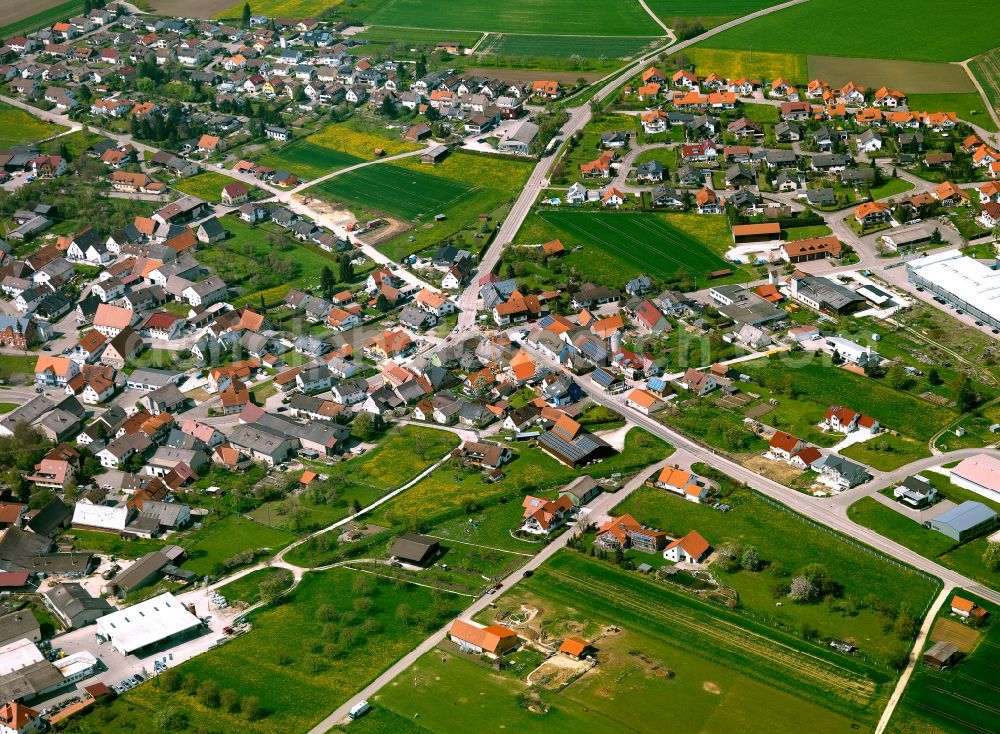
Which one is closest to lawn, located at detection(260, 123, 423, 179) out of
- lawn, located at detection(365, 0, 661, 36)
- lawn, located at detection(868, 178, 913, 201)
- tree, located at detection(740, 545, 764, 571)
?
lawn, located at detection(365, 0, 661, 36)

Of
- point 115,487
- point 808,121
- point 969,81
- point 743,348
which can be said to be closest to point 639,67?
point 808,121

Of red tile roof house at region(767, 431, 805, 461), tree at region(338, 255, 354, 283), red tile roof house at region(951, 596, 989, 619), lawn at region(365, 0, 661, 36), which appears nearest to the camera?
red tile roof house at region(951, 596, 989, 619)

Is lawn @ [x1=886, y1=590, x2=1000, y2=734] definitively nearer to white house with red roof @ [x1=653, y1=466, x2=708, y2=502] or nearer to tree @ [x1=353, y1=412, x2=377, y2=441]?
white house with red roof @ [x1=653, y1=466, x2=708, y2=502]

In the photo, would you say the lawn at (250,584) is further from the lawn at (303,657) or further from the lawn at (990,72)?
the lawn at (990,72)

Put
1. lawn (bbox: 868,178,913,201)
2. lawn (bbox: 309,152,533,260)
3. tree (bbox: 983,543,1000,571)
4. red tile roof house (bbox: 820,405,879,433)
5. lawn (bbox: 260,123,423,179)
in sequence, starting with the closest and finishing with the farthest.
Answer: tree (bbox: 983,543,1000,571), red tile roof house (bbox: 820,405,879,433), lawn (bbox: 868,178,913,201), lawn (bbox: 309,152,533,260), lawn (bbox: 260,123,423,179)

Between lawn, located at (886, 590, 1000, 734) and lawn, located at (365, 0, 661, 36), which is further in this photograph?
lawn, located at (365, 0, 661, 36)

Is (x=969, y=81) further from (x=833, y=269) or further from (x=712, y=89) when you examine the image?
(x=833, y=269)
